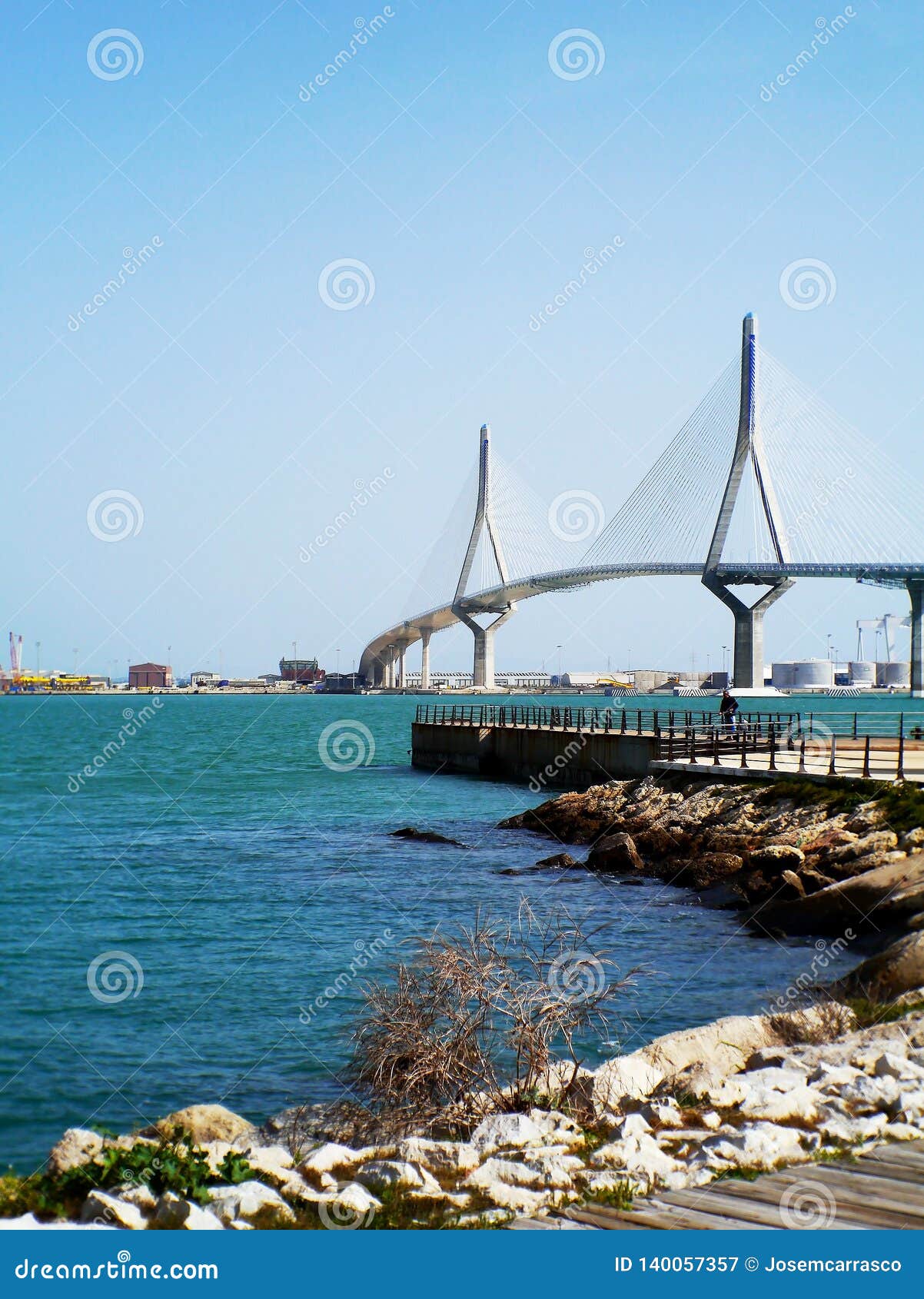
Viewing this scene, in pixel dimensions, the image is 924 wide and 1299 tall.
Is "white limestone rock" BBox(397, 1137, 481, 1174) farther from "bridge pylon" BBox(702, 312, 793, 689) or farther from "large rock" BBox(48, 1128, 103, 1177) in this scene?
"bridge pylon" BBox(702, 312, 793, 689)

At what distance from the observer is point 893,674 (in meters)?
171

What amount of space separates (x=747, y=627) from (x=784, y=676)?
92140 millimetres

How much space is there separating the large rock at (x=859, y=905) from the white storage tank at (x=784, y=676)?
149106mm

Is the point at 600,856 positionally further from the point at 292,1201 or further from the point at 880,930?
the point at 292,1201

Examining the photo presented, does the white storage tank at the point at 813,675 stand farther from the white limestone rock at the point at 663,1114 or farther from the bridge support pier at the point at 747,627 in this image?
the white limestone rock at the point at 663,1114

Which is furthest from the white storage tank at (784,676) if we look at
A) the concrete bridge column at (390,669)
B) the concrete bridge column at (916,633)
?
the concrete bridge column at (916,633)

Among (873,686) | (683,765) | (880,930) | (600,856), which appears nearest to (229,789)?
(683,765)

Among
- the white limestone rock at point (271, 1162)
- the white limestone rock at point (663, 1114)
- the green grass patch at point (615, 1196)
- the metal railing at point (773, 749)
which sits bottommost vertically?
the white limestone rock at point (271, 1162)

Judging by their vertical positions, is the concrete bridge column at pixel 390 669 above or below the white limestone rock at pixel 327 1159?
above

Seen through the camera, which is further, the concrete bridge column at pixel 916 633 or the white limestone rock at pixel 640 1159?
the concrete bridge column at pixel 916 633

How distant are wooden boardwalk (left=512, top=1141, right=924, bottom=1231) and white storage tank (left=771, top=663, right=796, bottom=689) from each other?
158830 mm

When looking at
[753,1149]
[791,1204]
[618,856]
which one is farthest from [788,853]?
[791,1204]

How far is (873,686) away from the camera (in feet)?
545

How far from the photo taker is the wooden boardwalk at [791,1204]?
17.6ft
